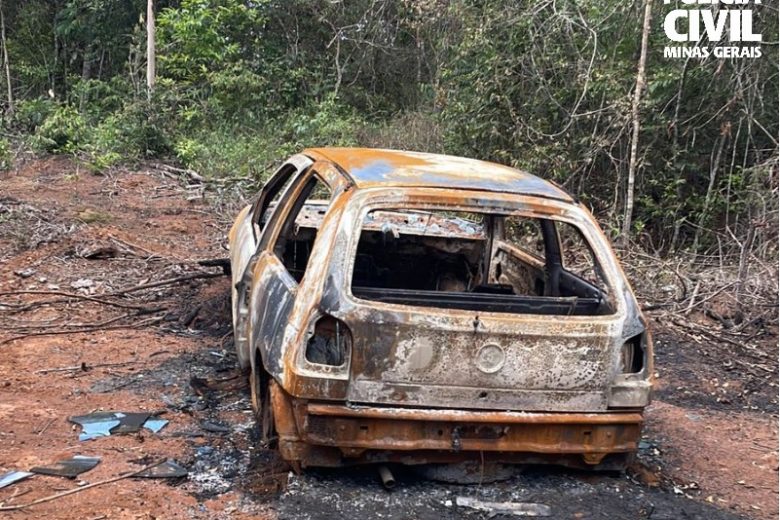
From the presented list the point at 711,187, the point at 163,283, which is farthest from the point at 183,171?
the point at 711,187

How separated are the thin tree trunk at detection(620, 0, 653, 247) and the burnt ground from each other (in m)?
2.93

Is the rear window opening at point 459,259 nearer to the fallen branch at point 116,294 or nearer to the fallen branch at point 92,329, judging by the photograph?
the fallen branch at point 92,329

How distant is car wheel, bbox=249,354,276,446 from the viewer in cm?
406

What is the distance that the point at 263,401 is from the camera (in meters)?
4.20

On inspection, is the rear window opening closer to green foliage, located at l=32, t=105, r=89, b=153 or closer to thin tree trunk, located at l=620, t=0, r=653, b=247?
thin tree trunk, located at l=620, t=0, r=653, b=247

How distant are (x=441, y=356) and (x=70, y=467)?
6.53ft

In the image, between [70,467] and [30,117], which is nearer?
[70,467]

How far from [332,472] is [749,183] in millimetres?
7869

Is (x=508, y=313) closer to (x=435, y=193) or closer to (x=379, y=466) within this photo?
(x=435, y=193)

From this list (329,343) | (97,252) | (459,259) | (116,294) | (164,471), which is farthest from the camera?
(97,252)

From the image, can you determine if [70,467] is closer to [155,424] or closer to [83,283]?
[155,424]

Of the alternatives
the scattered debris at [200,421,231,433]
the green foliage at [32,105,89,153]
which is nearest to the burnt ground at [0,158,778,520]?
the scattered debris at [200,421,231,433]

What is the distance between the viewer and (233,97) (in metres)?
17.9

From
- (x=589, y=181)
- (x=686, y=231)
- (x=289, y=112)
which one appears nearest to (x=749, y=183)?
(x=686, y=231)
